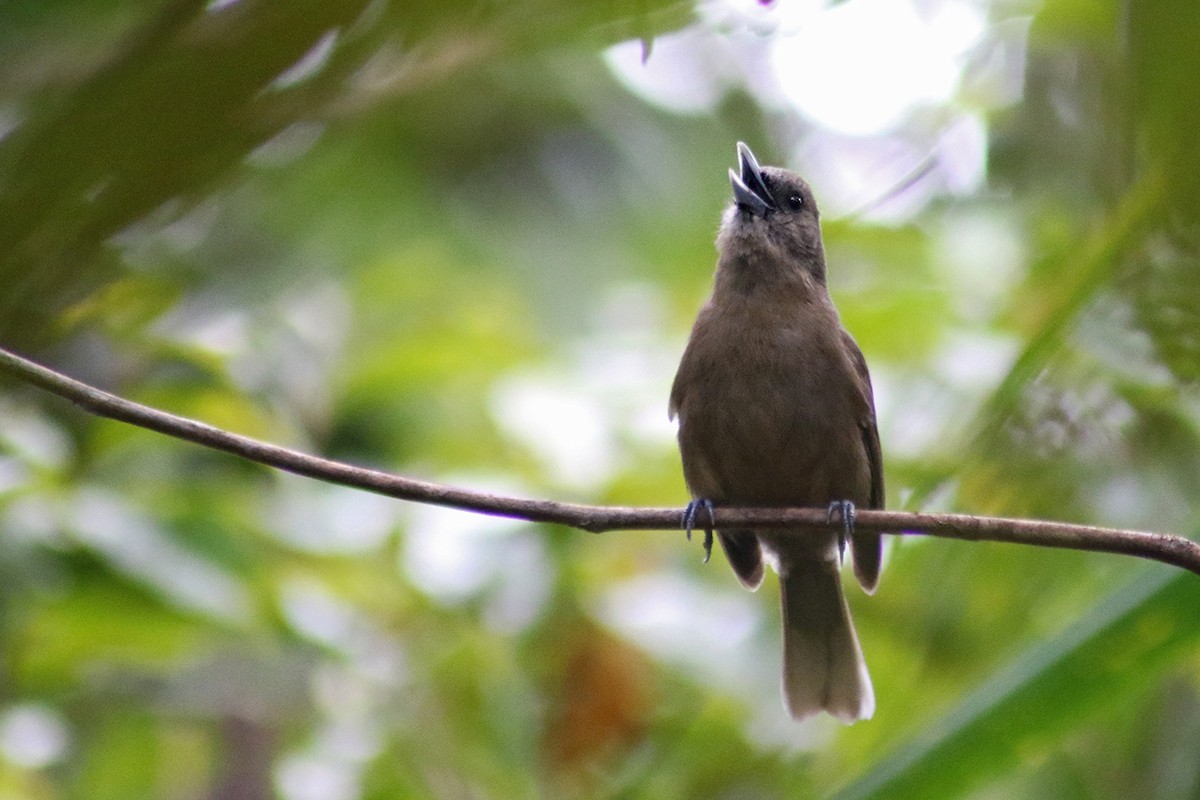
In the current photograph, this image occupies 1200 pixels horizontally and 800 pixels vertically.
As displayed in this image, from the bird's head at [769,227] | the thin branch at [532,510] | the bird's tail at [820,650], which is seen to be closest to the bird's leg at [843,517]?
the thin branch at [532,510]

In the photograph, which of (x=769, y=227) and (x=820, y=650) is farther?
(x=769, y=227)

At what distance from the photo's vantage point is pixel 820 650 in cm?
420

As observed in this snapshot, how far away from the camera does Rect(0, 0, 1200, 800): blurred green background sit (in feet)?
6.81

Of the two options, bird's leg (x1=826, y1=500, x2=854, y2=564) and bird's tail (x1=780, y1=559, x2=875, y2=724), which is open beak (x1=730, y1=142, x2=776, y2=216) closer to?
bird's leg (x1=826, y1=500, x2=854, y2=564)

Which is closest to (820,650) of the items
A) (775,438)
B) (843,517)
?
(775,438)

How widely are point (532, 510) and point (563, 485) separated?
250 cm

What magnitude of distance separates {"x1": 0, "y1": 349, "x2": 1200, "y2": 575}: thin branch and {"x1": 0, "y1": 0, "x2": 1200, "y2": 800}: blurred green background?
62 mm

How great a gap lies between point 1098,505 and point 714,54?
8.37 ft

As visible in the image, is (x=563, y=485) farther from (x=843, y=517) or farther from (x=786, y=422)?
(x=843, y=517)

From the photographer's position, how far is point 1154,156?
807 mm

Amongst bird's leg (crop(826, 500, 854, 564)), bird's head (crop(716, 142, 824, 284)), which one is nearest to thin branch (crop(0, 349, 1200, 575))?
bird's leg (crop(826, 500, 854, 564))

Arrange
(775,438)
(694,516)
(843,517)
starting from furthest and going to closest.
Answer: (775,438) < (694,516) < (843,517)

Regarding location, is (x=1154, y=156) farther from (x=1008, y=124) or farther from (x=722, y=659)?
(x=722, y=659)

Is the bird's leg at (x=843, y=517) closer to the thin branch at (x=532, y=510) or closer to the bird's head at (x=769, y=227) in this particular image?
the thin branch at (x=532, y=510)
